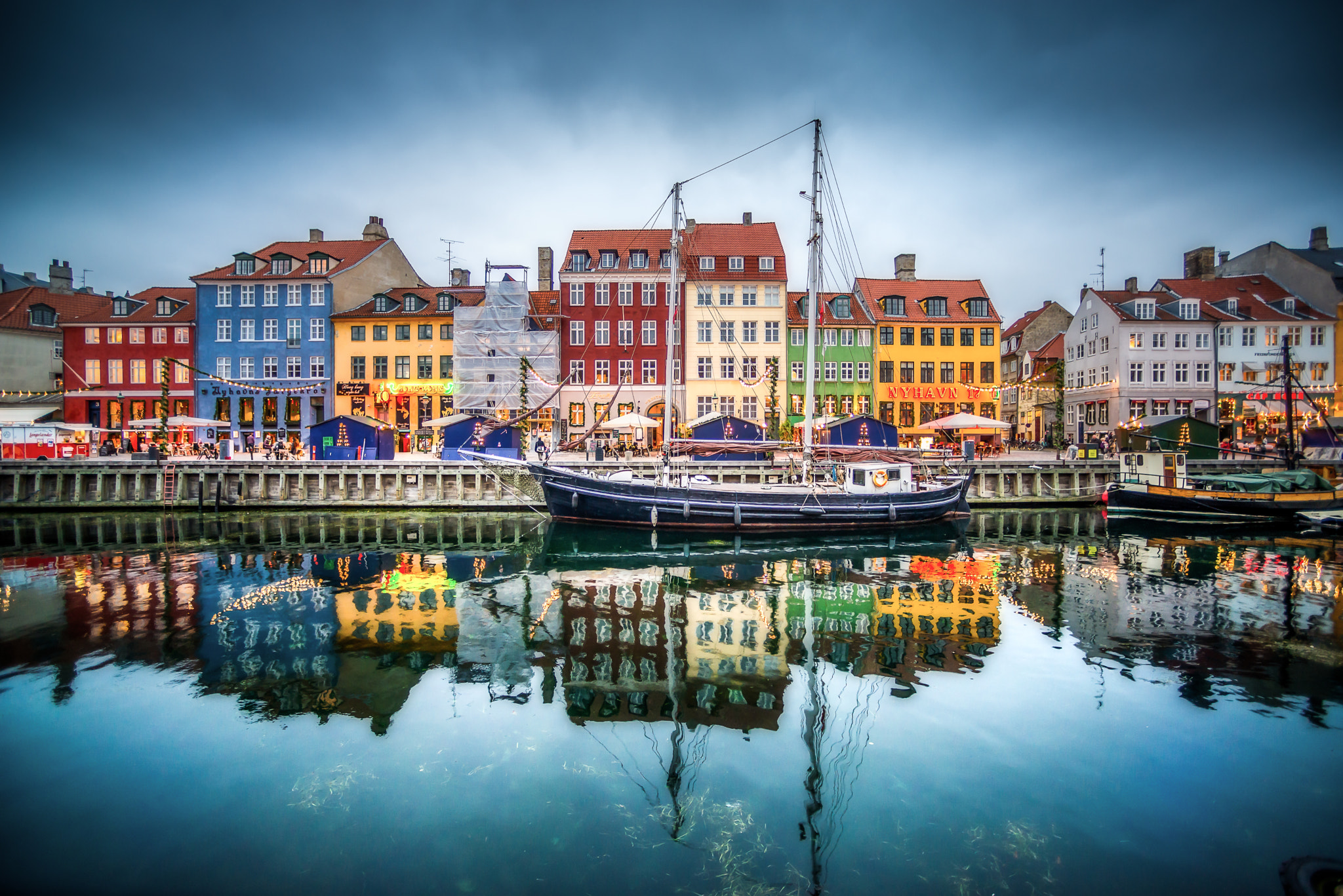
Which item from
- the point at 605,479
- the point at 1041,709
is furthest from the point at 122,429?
the point at 1041,709

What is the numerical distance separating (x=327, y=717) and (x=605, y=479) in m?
17.2

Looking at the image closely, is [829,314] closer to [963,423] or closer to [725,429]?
[963,423]

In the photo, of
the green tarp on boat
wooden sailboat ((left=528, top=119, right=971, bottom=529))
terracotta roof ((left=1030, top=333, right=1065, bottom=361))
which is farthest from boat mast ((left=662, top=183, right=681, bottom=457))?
terracotta roof ((left=1030, top=333, right=1065, bottom=361))

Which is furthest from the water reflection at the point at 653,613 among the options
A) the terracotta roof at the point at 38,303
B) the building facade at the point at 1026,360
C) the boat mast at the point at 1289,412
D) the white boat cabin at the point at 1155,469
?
the terracotta roof at the point at 38,303

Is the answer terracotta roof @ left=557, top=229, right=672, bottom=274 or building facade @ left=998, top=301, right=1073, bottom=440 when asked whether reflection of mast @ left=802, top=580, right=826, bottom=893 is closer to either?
terracotta roof @ left=557, top=229, right=672, bottom=274

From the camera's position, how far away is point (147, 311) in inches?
2023

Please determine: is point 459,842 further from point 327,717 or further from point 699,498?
point 699,498

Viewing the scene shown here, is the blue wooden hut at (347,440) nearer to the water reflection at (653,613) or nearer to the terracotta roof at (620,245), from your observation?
the water reflection at (653,613)

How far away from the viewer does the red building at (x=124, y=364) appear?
159 feet

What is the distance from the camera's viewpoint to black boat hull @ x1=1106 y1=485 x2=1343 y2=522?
90.6ft

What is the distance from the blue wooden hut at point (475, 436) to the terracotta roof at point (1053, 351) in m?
46.5

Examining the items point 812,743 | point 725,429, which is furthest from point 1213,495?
point 812,743

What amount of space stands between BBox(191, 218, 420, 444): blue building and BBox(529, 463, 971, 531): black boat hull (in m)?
31.4

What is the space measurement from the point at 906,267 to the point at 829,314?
1089 centimetres
